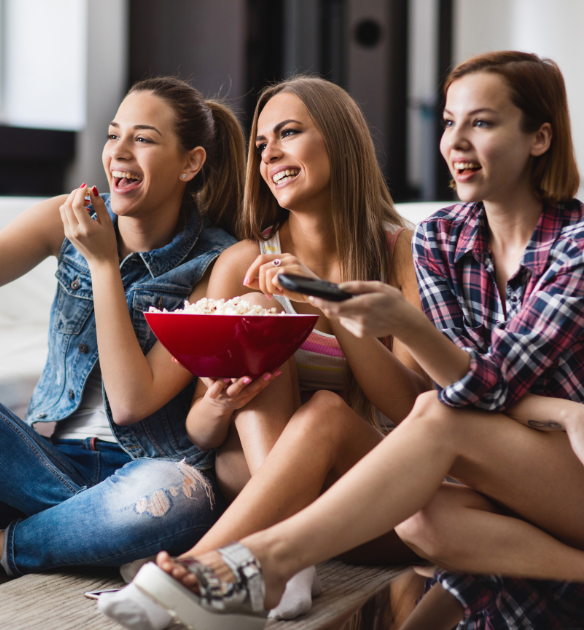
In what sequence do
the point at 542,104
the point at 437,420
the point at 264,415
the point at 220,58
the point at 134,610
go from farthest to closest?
1. the point at 220,58
2. the point at 264,415
3. the point at 542,104
4. the point at 437,420
5. the point at 134,610

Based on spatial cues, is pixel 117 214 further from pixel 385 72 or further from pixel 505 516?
pixel 385 72

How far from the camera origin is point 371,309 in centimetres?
91

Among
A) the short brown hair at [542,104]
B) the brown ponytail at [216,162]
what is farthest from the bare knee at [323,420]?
the brown ponytail at [216,162]

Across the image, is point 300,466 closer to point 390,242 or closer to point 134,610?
point 134,610

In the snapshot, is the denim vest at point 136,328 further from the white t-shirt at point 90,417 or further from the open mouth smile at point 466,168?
the open mouth smile at point 466,168

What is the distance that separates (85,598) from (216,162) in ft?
3.13

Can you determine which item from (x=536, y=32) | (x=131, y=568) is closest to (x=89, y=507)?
(x=131, y=568)

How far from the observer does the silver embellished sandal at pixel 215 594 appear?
2.75ft

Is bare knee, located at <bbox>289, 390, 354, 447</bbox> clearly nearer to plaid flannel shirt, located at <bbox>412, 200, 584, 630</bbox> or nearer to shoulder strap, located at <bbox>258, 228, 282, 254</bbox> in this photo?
plaid flannel shirt, located at <bbox>412, 200, 584, 630</bbox>

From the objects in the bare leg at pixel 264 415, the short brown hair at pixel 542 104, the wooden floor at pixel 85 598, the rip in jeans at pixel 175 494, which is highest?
the short brown hair at pixel 542 104

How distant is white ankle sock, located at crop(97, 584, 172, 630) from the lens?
2.75 feet

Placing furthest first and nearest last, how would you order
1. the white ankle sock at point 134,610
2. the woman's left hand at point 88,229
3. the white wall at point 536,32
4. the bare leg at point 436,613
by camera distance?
the white wall at point 536,32
the woman's left hand at point 88,229
the bare leg at point 436,613
the white ankle sock at point 134,610

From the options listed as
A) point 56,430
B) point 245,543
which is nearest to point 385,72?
point 56,430

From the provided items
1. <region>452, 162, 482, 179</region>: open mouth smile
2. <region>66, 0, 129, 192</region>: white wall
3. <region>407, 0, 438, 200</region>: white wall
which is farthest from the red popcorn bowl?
<region>407, 0, 438, 200</region>: white wall
